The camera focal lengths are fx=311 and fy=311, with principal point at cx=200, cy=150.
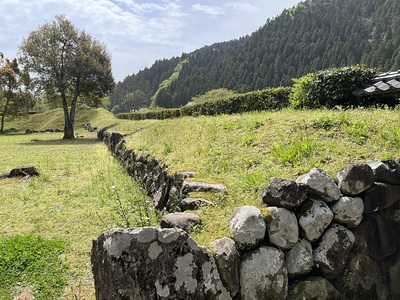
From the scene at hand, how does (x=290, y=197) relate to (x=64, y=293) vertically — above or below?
above

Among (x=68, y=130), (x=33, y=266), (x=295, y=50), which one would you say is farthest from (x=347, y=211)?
(x=295, y=50)

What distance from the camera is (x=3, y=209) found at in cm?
722

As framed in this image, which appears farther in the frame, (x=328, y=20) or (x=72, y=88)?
(x=328, y=20)

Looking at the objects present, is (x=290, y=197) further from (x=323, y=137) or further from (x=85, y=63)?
(x=85, y=63)

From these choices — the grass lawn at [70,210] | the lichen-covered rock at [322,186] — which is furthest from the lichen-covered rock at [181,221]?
the lichen-covered rock at [322,186]

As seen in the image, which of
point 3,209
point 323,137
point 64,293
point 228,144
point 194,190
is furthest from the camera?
point 3,209

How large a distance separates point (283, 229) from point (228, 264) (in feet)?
2.36

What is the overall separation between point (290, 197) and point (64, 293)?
305 centimetres

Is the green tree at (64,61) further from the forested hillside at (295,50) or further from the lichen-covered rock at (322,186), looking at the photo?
the forested hillside at (295,50)

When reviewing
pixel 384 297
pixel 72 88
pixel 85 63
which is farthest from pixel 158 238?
pixel 72 88

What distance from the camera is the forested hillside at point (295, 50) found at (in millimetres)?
109000

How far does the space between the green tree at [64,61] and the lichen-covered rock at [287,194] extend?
33.5 meters

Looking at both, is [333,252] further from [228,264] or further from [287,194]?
[228,264]

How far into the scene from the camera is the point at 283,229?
10.3ft
